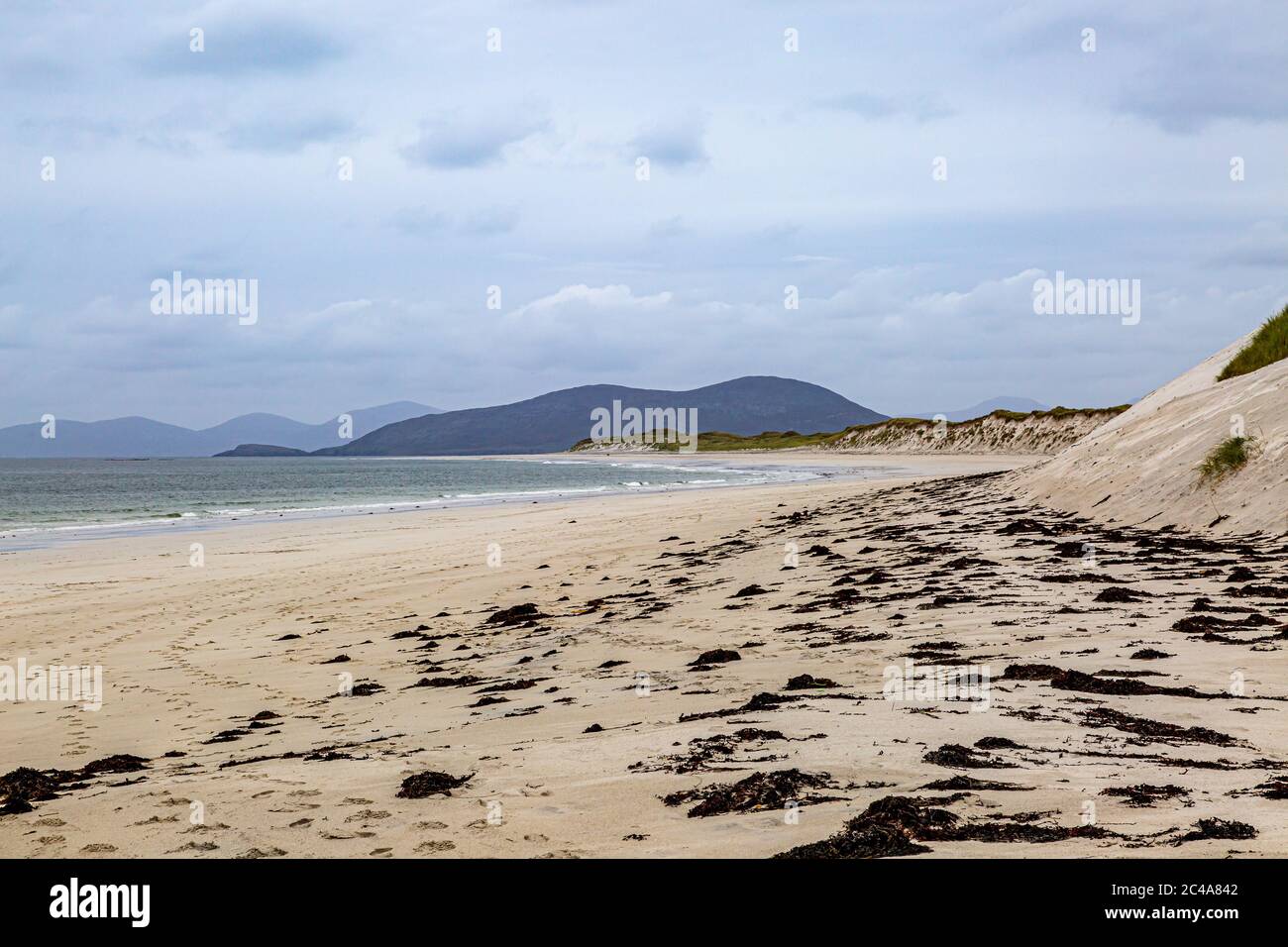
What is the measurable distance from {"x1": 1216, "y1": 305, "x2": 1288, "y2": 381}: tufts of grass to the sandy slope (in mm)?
4034

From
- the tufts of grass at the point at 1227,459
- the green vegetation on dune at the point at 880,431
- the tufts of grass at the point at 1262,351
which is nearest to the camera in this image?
the tufts of grass at the point at 1227,459

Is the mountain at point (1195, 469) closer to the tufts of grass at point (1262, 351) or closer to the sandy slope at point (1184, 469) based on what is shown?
the sandy slope at point (1184, 469)

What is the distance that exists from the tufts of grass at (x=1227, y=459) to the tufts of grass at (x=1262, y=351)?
11.7 metres

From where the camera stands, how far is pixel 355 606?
58.3 feet

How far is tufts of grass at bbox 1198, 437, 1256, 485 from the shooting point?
722 inches

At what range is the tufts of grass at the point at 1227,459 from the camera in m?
18.3

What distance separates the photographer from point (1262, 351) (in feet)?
97.0
